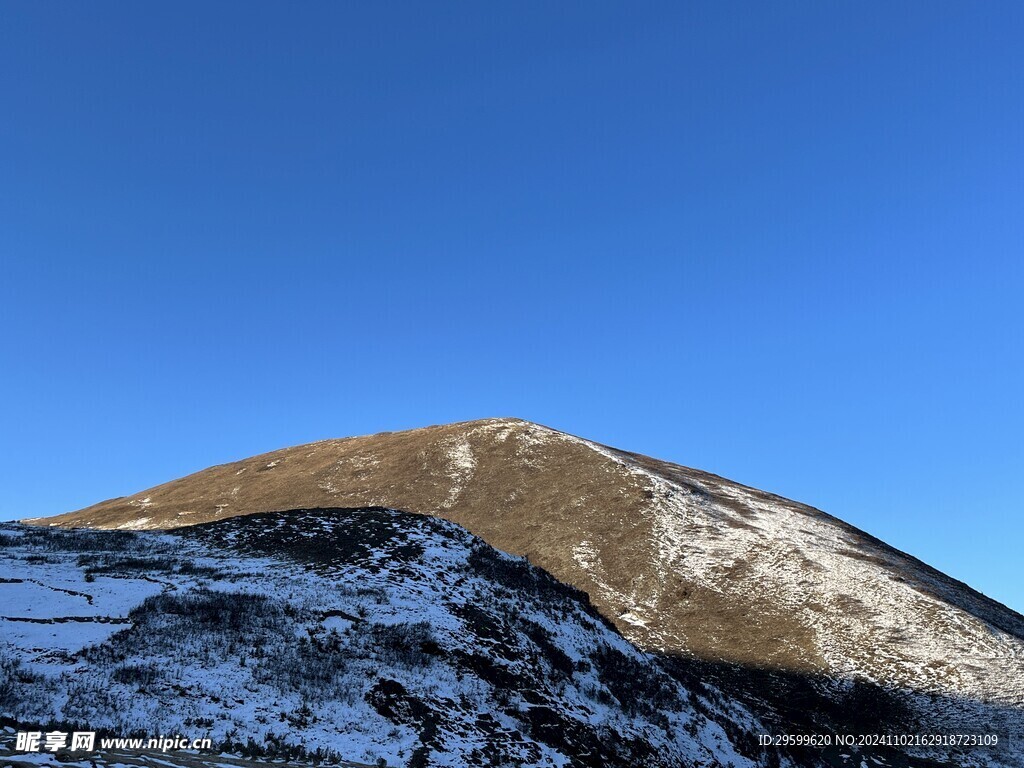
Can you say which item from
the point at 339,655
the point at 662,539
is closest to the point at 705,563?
the point at 662,539

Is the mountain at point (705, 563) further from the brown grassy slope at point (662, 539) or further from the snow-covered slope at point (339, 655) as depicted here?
the snow-covered slope at point (339, 655)

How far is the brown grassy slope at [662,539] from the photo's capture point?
43312 mm

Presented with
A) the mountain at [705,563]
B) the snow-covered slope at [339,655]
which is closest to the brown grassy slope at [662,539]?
the mountain at [705,563]

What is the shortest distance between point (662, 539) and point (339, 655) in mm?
44591

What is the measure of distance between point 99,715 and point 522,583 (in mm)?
17185

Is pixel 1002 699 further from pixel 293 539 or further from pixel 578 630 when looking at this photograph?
pixel 293 539

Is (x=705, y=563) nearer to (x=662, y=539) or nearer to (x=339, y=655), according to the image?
(x=662, y=539)

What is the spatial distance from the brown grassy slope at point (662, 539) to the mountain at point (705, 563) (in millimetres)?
181

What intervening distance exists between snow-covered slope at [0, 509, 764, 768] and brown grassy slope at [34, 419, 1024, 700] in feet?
66.1

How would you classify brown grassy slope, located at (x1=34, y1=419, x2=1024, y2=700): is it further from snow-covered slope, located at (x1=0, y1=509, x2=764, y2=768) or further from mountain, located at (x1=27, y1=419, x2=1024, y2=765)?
snow-covered slope, located at (x1=0, y1=509, x2=764, y2=768)

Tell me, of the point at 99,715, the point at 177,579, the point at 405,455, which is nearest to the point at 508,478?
the point at 405,455

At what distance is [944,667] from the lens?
132 ft

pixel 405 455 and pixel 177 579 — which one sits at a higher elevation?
pixel 405 455

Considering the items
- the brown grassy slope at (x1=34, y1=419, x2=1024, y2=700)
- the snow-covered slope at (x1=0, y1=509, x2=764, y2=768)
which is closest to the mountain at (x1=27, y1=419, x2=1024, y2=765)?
the brown grassy slope at (x1=34, y1=419, x2=1024, y2=700)
